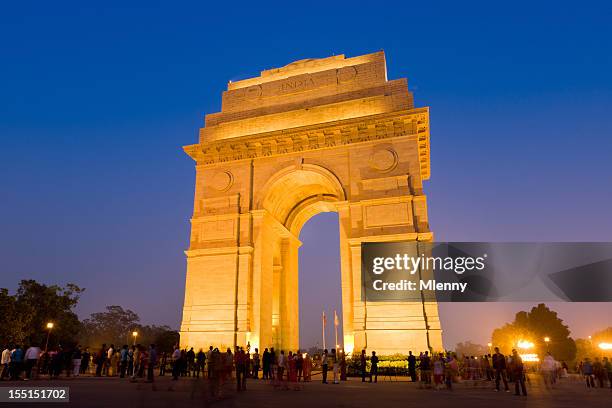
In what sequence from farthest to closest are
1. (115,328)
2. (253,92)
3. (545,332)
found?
1. (115,328)
2. (545,332)
3. (253,92)

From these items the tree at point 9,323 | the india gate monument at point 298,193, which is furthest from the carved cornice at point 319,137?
the tree at point 9,323

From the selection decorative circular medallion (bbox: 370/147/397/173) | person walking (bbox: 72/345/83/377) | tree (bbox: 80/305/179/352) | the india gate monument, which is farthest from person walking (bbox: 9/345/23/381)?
tree (bbox: 80/305/179/352)

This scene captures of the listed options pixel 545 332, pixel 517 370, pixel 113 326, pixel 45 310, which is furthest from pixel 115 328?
pixel 517 370

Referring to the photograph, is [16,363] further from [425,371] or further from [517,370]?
[517,370]

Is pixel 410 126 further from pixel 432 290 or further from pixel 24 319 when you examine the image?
pixel 24 319

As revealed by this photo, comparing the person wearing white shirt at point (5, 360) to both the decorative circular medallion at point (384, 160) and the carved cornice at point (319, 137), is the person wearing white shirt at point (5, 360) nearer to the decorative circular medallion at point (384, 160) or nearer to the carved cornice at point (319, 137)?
the carved cornice at point (319, 137)

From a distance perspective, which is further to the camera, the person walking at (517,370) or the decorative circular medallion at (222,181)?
the decorative circular medallion at (222,181)

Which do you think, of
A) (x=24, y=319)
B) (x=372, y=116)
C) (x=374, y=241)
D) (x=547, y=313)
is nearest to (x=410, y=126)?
(x=372, y=116)
